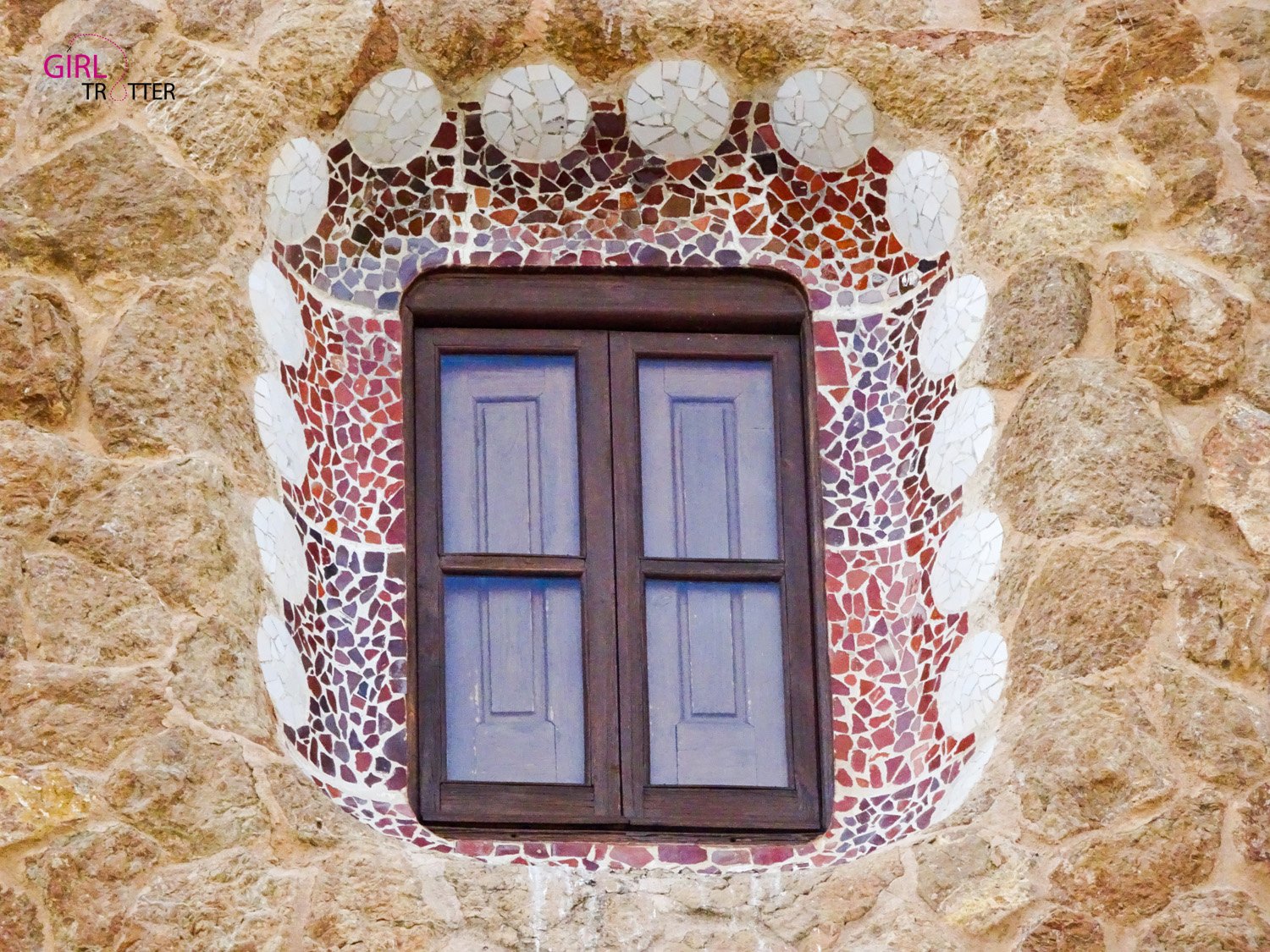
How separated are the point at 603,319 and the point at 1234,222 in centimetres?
119

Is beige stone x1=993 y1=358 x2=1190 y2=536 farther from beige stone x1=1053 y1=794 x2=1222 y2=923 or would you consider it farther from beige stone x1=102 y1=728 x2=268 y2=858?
beige stone x1=102 y1=728 x2=268 y2=858

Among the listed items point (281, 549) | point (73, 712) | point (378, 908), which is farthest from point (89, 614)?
point (378, 908)

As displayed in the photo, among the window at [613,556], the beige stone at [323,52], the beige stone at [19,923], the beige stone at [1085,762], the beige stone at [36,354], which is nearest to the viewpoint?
the beige stone at [19,923]

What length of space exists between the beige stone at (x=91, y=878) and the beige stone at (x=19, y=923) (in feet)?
0.08

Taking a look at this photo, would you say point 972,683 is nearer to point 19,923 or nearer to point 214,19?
point 19,923

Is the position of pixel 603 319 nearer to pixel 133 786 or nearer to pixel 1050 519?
pixel 1050 519

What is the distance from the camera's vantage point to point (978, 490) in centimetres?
467

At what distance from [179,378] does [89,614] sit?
478 millimetres

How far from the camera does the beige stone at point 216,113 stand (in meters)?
4.77

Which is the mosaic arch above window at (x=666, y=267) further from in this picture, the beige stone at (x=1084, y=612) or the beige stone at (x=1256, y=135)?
the beige stone at (x=1256, y=135)

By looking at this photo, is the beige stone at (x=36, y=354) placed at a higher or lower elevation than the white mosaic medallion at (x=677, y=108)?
lower

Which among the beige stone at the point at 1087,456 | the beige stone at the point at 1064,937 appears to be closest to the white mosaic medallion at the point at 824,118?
the beige stone at the point at 1087,456

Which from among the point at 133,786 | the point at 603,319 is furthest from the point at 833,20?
the point at 133,786

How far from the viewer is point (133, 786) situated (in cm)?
412
